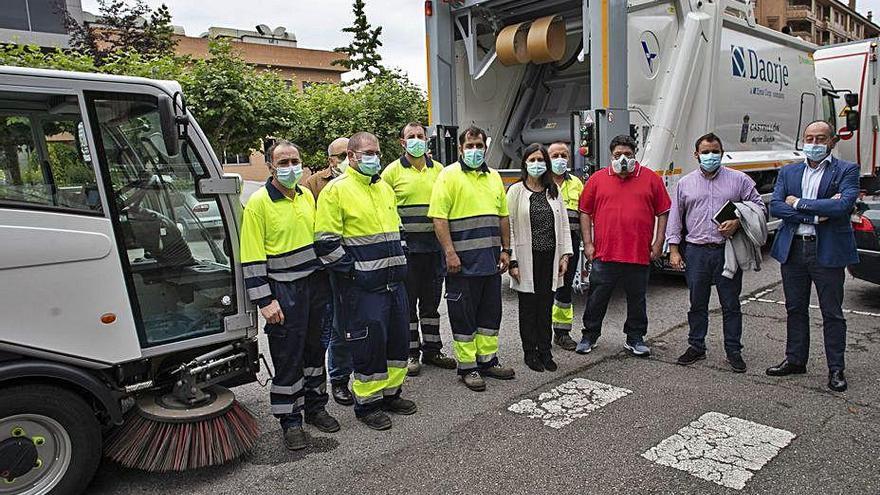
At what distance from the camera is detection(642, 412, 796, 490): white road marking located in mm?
3152

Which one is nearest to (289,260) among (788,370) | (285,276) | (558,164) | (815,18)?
(285,276)

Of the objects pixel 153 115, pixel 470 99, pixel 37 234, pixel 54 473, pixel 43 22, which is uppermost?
pixel 43 22

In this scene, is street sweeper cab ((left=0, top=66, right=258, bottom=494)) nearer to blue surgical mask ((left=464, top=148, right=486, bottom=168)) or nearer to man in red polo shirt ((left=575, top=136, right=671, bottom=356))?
blue surgical mask ((left=464, top=148, right=486, bottom=168))

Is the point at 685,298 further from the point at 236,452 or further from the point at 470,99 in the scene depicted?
the point at 236,452

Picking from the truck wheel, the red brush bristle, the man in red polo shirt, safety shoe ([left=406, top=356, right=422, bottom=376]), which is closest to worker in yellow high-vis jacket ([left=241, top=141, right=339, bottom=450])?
the red brush bristle

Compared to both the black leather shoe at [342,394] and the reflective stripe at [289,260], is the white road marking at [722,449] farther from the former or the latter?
the reflective stripe at [289,260]

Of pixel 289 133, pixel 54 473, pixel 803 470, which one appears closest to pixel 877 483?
pixel 803 470

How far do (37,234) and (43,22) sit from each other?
25.5 meters

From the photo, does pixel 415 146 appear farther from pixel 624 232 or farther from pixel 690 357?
pixel 690 357

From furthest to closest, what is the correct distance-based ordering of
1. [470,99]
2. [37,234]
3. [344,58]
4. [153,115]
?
[344,58], [470,99], [153,115], [37,234]

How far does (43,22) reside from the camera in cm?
2333

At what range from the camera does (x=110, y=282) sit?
9.87 ft

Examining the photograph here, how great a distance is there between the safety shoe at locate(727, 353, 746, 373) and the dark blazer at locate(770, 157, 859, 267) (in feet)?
2.89

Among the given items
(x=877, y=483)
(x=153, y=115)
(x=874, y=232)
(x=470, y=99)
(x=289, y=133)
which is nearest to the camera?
(x=877, y=483)
